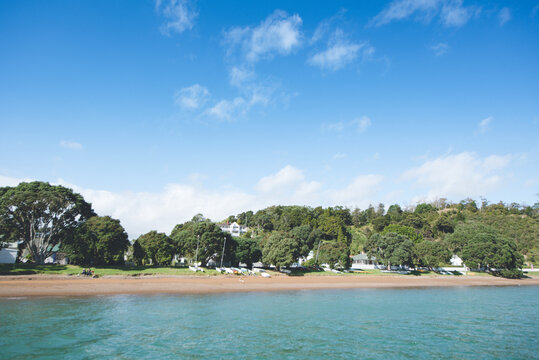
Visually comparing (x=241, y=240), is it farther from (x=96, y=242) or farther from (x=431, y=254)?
(x=431, y=254)

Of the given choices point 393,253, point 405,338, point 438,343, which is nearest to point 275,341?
point 405,338

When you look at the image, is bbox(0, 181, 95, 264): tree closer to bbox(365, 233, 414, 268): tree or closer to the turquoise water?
the turquoise water

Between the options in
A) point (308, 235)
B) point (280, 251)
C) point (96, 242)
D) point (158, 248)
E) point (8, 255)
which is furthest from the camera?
point (308, 235)

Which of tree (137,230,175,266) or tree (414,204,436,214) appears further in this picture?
tree (414,204,436,214)

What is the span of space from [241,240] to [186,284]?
27.2m

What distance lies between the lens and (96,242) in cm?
5300

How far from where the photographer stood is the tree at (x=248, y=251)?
73.1 metres

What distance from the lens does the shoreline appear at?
127ft

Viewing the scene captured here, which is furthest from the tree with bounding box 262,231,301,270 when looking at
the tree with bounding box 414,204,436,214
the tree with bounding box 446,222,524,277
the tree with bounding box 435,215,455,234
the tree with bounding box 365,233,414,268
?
the tree with bounding box 414,204,436,214

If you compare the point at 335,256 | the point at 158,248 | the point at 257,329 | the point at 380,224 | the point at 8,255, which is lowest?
the point at 257,329

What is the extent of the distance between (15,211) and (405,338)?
6088 centimetres

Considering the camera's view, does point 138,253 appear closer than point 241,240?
Yes

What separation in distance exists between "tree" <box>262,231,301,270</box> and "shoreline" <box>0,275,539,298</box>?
437 cm

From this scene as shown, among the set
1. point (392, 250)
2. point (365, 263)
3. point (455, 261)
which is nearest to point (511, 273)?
point (455, 261)
